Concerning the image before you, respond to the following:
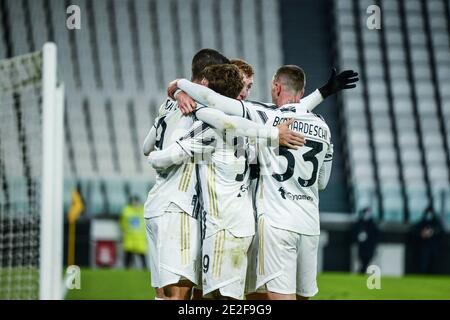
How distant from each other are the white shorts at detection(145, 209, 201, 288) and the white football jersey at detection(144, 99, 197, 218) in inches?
2.2

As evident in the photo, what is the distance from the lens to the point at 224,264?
471cm

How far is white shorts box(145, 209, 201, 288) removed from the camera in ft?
15.6

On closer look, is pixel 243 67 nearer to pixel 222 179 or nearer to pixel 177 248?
pixel 222 179

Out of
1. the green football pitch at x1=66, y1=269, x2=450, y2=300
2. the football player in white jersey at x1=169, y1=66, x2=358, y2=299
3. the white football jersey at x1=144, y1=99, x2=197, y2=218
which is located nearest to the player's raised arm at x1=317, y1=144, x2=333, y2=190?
the football player in white jersey at x1=169, y1=66, x2=358, y2=299

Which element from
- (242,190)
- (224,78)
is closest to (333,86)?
(224,78)

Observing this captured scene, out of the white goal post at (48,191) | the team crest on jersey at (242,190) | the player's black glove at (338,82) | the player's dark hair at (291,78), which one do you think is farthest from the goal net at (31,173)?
the player's black glove at (338,82)

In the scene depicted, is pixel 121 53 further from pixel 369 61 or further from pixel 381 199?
pixel 381 199

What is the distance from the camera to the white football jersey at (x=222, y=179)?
15.6ft

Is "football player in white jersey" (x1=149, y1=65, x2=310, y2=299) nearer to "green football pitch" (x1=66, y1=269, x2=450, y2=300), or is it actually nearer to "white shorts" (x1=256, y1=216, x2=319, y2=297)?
"white shorts" (x1=256, y1=216, x2=319, y2=297)

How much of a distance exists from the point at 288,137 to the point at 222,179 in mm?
421

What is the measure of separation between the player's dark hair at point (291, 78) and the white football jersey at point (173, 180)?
1.83ft

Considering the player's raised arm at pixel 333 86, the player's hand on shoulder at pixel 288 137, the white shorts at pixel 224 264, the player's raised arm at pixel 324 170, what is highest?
the player's raised arm at pixel 333 86

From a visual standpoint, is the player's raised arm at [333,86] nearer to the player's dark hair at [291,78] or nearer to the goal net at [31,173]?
the player's dark hair at [291,78]

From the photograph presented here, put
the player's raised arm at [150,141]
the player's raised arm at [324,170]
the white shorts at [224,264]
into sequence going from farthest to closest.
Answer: the player's raised arm at [324,170] < the player's raised arm at [150,141] < the white shorts at [224,264]
